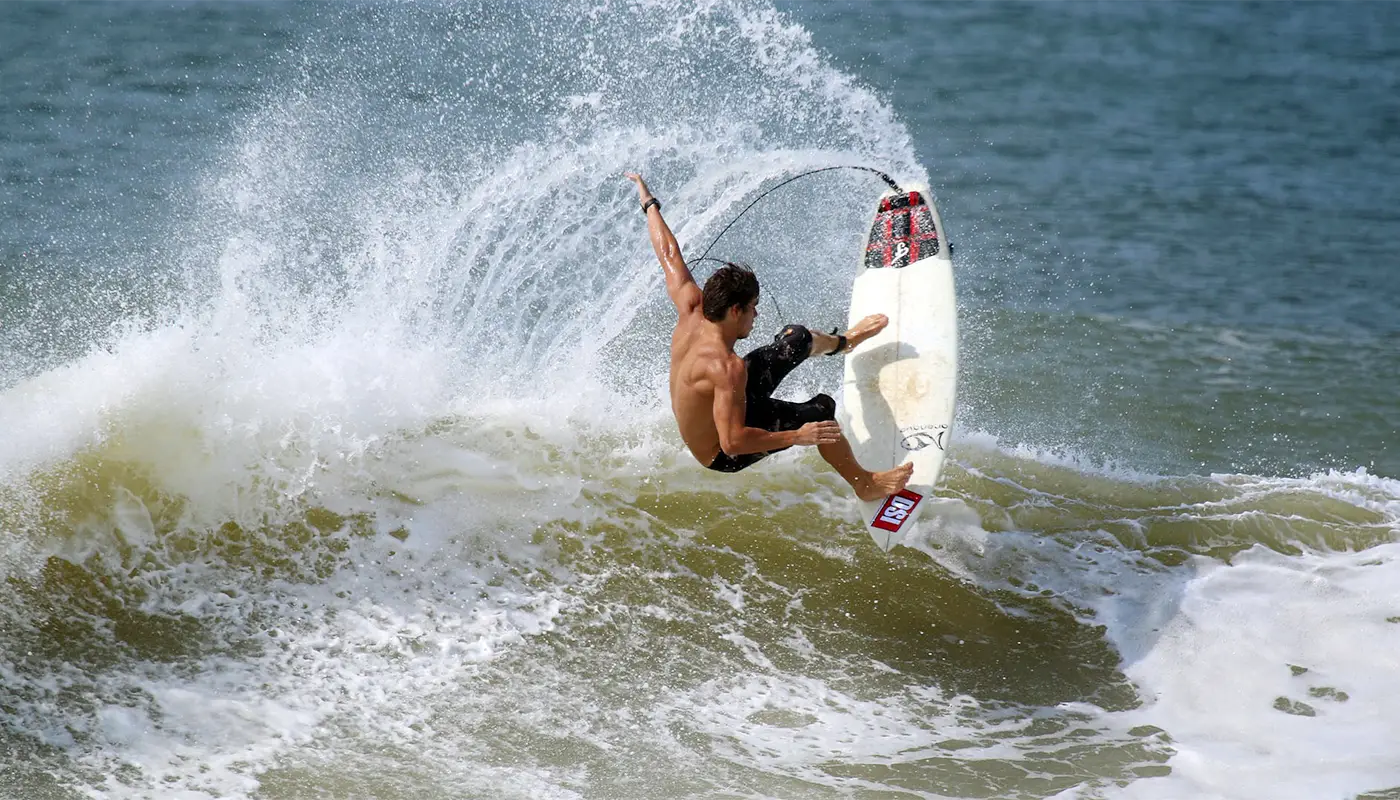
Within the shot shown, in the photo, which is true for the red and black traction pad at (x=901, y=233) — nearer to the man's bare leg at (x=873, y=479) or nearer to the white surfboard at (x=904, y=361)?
the white surfboard at (x=904, y=361)

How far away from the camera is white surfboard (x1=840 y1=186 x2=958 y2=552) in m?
6.05

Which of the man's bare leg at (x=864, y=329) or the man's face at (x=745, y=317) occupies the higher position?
the man's bare leg at (x=864, y=329)

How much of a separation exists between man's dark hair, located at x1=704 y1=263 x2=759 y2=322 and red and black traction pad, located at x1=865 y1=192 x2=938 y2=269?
62.2 inches

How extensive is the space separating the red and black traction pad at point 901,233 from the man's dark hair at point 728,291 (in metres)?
1.58

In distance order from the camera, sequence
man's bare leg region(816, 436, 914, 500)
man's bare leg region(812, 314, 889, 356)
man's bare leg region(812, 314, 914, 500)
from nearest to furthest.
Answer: man's bare leg region(812, 314, 914, 500), man's bare leg region(816, 436, 914, 500), man's bare leg region(812, 314, 889, 356)

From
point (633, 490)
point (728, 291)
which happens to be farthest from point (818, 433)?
point (633, 490)

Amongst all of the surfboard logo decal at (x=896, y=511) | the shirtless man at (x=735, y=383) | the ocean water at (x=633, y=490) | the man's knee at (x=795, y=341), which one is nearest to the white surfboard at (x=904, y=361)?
the surfboard logo decal at (x=896, y=511)

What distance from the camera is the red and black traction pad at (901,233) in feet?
21.8

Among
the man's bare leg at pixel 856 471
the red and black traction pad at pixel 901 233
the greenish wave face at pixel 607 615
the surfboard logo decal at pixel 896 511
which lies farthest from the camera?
the red and black traction pad at pixel 901 233

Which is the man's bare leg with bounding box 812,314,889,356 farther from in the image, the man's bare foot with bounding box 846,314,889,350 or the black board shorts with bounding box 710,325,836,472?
the black board shorts with bounding box 710,325,836,472

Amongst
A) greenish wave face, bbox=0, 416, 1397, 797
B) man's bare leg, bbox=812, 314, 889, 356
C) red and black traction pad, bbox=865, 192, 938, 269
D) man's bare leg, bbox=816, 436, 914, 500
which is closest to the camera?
greenish wave face, bbox=0, 416, 1397, 797

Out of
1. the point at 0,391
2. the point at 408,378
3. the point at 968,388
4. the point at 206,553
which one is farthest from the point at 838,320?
the point at 0,391

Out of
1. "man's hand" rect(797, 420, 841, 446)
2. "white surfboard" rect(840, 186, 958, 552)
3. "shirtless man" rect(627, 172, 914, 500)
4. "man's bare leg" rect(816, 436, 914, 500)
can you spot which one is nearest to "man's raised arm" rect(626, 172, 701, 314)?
"shirtless man" rect(627, 172, 914, 500)

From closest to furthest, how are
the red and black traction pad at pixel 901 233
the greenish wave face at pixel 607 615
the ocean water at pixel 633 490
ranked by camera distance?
the greenish wave face at pixel 607 615 → the ocean water at pixel 633 490 → the red and black traction pad at pixel 901 233
